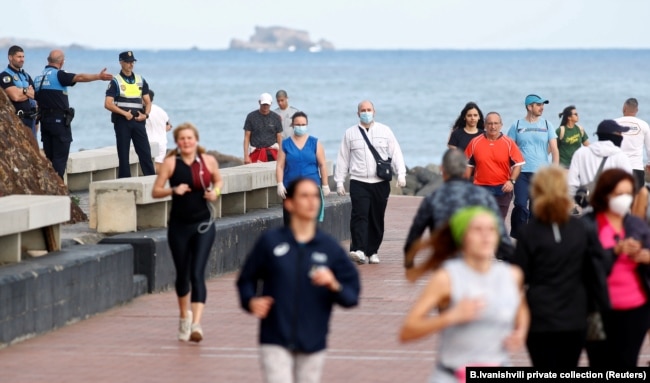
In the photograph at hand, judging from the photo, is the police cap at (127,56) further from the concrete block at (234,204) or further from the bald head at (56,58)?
the concrete block at (234,204)

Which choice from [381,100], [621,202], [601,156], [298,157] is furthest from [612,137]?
[381,100]

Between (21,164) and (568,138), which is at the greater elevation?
(568,138)

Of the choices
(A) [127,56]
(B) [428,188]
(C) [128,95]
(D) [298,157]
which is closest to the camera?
(D) [298,157]

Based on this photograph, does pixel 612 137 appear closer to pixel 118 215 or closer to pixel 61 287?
pixel 61 287

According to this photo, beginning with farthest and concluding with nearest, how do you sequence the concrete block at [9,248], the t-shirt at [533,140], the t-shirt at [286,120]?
the t-shirt at [286,120], the t-shirt at [533,140], the concrete block at [9,248]

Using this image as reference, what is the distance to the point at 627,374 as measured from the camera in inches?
342

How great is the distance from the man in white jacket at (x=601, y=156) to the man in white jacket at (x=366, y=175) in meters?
4.73

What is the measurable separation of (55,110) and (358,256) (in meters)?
4.21

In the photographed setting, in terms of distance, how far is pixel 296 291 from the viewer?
7.53 m

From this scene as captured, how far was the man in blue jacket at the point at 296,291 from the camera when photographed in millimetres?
7523

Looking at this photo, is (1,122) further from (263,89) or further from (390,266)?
(263,89)

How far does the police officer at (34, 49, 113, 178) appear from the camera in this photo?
61.2 feet

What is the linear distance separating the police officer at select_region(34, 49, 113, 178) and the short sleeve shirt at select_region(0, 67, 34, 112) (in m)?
0.13

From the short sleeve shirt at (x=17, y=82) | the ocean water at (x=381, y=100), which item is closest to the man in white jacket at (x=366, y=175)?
the short sleeve shirt at (x=17, y=82)
